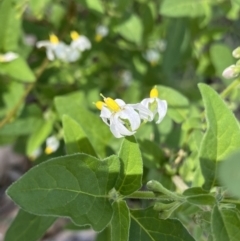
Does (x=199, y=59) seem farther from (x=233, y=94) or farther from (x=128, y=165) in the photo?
(x=128, y=165)

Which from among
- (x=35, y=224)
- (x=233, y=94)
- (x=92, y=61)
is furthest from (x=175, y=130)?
(x=92, y=61)

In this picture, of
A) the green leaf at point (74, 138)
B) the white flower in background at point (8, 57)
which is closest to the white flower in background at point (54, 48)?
the white flower in background at point (8, 57)

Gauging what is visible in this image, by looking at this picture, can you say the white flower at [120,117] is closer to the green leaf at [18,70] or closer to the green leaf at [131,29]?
the green leaf at [18,70]

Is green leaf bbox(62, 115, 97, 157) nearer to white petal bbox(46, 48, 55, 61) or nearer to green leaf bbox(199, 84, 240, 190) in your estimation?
green leaf bbox(199, 84, 240, 190)

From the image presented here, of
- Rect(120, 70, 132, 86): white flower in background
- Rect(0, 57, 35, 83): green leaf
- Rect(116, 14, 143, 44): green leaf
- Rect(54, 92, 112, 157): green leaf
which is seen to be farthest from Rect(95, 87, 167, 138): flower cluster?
Rect(120, 70, 132, 86): white flower in background

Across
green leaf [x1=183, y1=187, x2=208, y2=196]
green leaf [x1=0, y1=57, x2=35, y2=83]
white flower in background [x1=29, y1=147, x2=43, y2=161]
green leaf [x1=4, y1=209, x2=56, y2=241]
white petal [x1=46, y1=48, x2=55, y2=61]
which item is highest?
green leaf [x1=183, y1=187, x2=208, y2=196]

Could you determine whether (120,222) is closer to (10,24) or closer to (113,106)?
(113,106)

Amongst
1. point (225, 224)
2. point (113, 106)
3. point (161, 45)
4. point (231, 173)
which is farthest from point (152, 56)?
point (231, 173)
